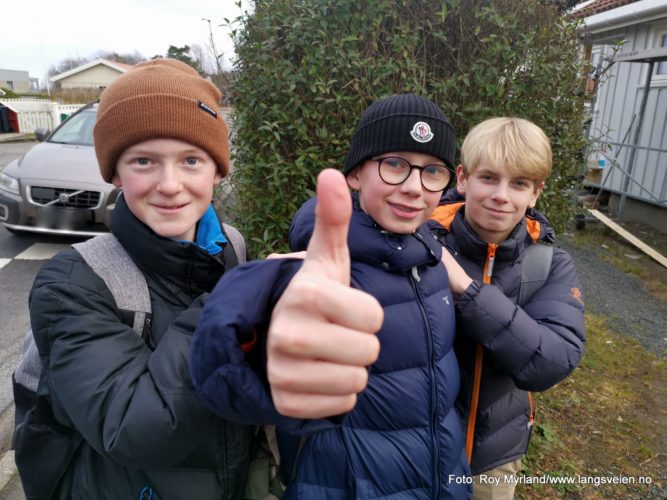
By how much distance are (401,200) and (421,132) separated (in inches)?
8.3

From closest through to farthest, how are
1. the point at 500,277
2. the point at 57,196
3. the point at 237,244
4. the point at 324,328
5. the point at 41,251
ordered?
the point at 324,328
the point at 237,244
the point at 500,277
the point at 57,196
the point at 41,251

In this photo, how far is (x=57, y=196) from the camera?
547 cm

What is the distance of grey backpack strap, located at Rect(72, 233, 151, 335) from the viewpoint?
1159 millimetres

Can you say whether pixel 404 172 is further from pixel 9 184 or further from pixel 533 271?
pixel 9 184

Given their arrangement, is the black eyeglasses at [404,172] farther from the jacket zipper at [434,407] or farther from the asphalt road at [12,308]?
the asphalt road at [12,308]

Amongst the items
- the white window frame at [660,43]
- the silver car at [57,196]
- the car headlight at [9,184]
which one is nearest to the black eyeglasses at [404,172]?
the silver car at [57,196]

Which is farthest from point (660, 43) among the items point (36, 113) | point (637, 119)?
point (36, 113)

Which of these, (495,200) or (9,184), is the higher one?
(495,200)

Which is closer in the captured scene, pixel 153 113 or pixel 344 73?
pixel 153 113

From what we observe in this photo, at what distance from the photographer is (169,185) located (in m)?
1.22

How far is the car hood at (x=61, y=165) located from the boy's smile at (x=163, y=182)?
4.61 metres

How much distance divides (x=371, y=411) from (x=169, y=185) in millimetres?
844

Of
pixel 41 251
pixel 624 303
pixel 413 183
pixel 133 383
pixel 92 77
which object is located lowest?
pixel 624 303

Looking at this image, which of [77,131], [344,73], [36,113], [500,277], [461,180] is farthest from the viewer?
[36,113]
